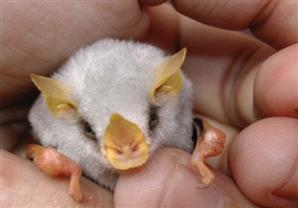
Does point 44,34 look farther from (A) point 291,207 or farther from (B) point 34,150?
(A) point 291,207

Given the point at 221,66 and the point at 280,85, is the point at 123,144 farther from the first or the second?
the point at 221,66

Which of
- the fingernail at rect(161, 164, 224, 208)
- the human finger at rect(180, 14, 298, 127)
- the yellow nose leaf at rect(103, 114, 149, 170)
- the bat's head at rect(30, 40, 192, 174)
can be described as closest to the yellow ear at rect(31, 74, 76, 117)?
the bat's head at rect(30, 40, 192, 174)

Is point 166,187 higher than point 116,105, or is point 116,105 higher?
point 116,105

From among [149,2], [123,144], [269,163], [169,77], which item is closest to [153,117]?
[169,77]

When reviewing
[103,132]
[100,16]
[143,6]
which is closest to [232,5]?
[143,6]

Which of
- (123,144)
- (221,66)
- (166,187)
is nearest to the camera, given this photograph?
(123,144)

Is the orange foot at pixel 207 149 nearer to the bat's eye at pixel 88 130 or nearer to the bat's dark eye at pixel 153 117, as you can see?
the bat's dark eye at pixel 153 117

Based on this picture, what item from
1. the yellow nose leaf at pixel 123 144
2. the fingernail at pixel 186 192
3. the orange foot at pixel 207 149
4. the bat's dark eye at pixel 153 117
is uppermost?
the yellow nose leaf at pixel 123 144

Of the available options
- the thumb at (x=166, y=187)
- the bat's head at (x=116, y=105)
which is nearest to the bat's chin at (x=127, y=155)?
the bat's head at (x=116, y=105)
